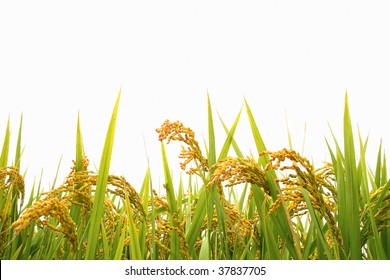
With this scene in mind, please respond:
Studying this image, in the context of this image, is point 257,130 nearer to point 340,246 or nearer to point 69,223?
point 340,246

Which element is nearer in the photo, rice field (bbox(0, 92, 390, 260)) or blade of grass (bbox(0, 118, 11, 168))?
rice field (bbox(0, 92, 390, 260))

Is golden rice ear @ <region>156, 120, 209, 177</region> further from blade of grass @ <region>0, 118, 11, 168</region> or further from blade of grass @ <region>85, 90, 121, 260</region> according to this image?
blade of grass @ <region>0, 118, 11, 168</region>

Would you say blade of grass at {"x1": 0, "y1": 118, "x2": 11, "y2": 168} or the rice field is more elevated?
blade of grass at {"x1": 0, "y1": 118, "x2": 11, "y2": 168}

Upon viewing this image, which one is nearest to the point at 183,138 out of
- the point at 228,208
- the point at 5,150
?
the point at 228,208

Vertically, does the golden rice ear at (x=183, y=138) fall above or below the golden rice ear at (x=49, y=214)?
above

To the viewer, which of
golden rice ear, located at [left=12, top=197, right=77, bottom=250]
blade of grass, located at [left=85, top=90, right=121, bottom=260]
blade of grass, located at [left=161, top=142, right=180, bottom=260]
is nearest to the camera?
golden rice ear, located at [left=12, top=197, right=77, bottom=250]

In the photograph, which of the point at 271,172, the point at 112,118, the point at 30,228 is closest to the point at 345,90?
the point at 271,172

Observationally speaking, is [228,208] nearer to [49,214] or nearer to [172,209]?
[172,209]

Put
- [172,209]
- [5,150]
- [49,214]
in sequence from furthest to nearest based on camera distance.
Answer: [5,150] < [172,209] < [49,214]

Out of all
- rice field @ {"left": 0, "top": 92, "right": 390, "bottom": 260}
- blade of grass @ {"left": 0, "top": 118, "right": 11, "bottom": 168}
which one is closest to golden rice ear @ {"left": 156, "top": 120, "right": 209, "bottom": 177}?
rice field @ {"left": 0, "top": 92, "right": 390, "bottom": 260}

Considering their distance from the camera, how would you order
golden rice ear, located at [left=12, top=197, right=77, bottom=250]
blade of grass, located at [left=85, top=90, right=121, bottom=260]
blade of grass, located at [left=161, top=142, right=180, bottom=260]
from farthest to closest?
Result: blade of grass, located at [left=161, top=142, right=180, bottom=260] → blade of grass, located at [left=85, top=90, right=121, bottom=260] → golden rice ear, located at [left=12, top=197, right=77, bottom=250]

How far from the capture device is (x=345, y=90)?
1.71 meters

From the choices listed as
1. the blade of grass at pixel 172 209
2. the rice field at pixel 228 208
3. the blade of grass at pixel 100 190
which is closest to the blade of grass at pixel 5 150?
the rice field at pixel 228 208

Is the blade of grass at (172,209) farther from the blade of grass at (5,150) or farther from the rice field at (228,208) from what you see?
the blade of grass at (5,150)
